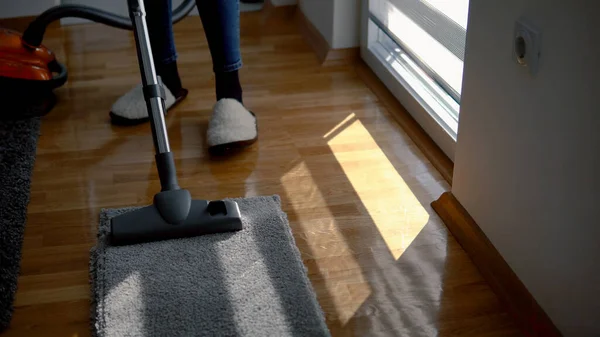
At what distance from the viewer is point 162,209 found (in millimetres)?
1473

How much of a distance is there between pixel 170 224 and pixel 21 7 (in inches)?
64.4

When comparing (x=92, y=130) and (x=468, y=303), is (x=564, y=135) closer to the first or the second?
(x=468, y=303)

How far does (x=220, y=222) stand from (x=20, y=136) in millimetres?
723

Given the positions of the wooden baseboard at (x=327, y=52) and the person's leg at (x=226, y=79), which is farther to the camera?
the wooden baseboard at (x=327, y=52)

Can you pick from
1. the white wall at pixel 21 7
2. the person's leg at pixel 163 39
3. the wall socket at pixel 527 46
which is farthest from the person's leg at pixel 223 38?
the white wall at pixel 21 7

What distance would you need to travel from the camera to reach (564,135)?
43.6 inches

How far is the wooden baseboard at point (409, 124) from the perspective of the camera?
69.0 inches

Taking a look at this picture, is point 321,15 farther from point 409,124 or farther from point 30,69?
point 30,69

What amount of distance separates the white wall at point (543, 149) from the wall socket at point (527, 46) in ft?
0.04

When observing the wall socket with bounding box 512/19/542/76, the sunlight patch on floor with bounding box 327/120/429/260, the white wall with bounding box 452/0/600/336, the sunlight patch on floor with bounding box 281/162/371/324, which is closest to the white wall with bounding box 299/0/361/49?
the sunlight patch on floor with bounding box 327/120/429/260

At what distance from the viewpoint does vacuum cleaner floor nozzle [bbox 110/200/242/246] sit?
1469 mm

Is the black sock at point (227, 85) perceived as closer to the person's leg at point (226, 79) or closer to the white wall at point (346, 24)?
the person's leg at point (226, 79)

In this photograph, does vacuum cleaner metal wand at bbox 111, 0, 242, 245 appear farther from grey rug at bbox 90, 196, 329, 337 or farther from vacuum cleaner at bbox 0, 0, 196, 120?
vacuum cleaner at bbox 0, 0, 196, 120

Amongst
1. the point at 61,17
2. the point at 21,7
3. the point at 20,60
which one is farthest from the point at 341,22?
the point at 21,7
